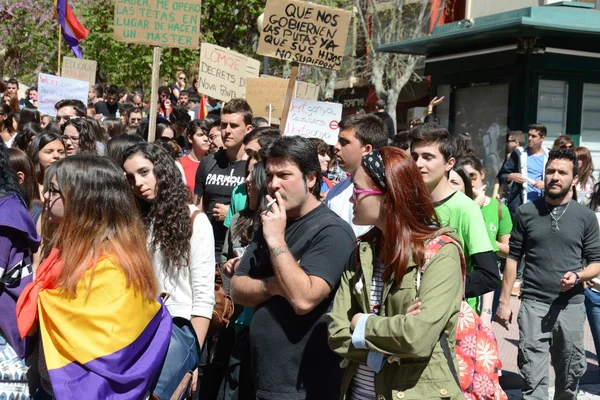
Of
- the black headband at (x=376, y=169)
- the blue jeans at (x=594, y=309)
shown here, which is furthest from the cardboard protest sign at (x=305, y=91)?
the black headband at (x=376, y=169)

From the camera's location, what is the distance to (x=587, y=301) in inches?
270

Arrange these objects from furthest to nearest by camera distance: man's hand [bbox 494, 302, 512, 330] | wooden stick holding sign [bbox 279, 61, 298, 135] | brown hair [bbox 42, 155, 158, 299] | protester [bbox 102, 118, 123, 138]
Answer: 1. protester [bbox 102, 118, 123, 138]
2. wooden stick holding sign [bbox 279, 61, 298, 135]
3. man's hand [bbox 494, 302, 512, 330]
4. brown hair [bbox 42, 155, 158, 299]

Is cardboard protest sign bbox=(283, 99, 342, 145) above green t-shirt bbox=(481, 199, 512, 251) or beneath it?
above

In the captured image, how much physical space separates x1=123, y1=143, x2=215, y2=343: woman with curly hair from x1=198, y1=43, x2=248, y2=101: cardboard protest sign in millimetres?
6562

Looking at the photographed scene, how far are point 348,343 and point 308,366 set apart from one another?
0.50 metres

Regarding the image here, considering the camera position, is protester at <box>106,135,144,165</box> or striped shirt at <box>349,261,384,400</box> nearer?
striped shirt at <box>349,261,384,400</box>

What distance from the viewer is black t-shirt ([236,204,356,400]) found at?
3764 millimetres

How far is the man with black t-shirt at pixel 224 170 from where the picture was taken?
7.06 meters

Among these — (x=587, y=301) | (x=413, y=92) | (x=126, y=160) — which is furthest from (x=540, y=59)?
(x=413, y=92)

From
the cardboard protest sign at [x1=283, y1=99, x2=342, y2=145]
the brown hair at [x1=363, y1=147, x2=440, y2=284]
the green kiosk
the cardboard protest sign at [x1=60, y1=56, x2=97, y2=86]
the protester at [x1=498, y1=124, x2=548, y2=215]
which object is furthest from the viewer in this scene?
the cardboard protest sign at [x1=60, y1=56, x2=97, y2=86]

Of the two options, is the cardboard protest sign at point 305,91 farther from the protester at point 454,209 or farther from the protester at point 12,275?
the protester at point 12,275

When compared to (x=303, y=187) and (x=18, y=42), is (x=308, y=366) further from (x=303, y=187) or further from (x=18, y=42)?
(x=18, y=42)

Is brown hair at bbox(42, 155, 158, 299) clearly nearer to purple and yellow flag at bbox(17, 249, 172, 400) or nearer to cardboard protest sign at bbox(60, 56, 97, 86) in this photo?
purple and yellow flag at bbox(17, 249, 172, 400)

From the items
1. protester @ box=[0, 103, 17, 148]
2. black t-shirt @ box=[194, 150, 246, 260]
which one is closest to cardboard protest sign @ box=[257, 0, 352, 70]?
black t-shirt @ box=[194, 150, 246, 260]
